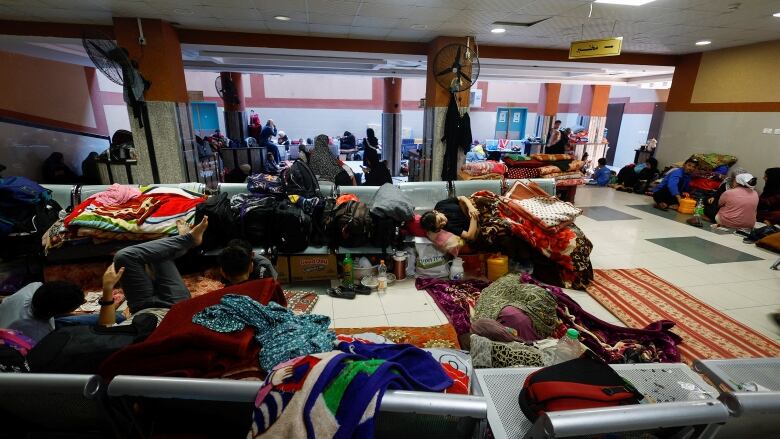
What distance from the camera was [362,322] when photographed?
3.00m

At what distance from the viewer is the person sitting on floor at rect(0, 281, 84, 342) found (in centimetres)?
174

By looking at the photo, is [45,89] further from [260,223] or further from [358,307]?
[358,307]

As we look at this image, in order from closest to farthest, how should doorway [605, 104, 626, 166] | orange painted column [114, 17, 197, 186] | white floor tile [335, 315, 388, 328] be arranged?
white floor tile [335, 315, 388, 328] < orange painted column [114, 17, 197, 186] < doorway [605, 104, 626, 166]

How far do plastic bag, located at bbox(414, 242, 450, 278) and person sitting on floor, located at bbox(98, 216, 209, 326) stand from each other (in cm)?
211

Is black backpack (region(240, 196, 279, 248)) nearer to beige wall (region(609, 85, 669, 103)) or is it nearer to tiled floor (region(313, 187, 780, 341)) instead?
tiled floor (region(313, 187, 780, 341))

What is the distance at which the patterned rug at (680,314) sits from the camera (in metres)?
2.70

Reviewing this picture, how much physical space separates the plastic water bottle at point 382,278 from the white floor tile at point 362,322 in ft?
1.53

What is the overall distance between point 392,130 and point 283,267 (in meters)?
8.55

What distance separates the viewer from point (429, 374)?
1.08m

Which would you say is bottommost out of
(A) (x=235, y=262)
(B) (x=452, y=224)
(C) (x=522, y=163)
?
(B) (x=452, y=224)

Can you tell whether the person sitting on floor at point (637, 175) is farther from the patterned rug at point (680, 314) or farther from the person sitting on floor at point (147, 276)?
the person sitting on floor at point (147, 276)

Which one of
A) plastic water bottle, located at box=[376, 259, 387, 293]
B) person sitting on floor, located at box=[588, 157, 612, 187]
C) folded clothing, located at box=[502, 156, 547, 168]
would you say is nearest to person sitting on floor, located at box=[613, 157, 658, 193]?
person sitting on floor, located at box=[588, 157, 612, 187]

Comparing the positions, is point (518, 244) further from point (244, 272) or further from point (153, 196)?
point (153, 196)

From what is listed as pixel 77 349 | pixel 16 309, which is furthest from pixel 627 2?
pixel 16 309
